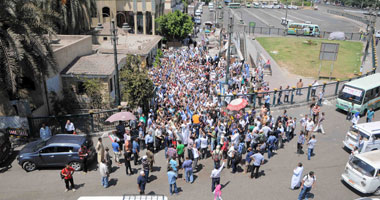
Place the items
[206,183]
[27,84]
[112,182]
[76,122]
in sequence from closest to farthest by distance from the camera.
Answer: [206,183]
[112,182]
[76,122]
[27,84]

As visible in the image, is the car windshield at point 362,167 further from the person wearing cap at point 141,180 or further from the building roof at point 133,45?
the building roof at point 133,45

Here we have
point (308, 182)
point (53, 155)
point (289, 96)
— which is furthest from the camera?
point (289, 96)

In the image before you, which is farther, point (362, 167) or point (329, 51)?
point (329, 51)

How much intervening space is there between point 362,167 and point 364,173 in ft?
0.91

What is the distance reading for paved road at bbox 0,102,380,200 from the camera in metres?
11.5

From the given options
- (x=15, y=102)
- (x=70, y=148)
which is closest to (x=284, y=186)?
(x=70, y=148)

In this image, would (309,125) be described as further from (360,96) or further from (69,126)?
(69,126)

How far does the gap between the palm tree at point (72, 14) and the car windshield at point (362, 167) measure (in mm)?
26652

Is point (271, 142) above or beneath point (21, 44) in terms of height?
beneath

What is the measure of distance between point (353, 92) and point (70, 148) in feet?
56.1

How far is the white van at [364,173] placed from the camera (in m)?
11.1

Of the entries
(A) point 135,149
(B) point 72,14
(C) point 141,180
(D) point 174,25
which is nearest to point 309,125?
(A) point 135,149

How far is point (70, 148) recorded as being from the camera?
1294 cm

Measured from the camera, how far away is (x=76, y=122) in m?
16.7
